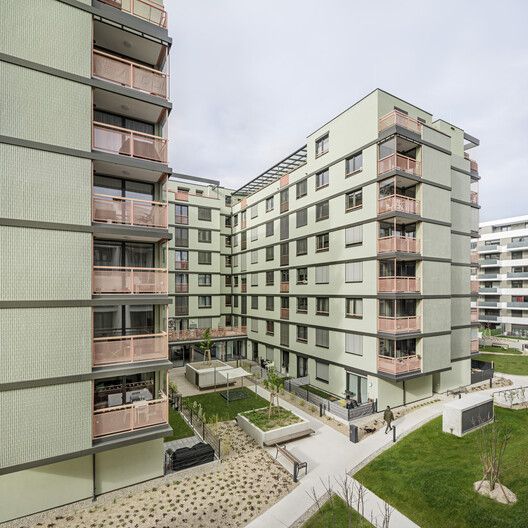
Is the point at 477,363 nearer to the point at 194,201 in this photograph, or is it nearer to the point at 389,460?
the point at 389,460

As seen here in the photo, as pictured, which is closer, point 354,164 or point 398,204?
point 398,204

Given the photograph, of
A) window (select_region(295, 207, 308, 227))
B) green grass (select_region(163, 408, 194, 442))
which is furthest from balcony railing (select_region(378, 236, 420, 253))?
green grass (select_region(163, 408, 194, 442))

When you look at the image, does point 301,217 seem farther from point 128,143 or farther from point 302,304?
point 128,143

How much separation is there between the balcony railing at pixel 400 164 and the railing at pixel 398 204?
1.80 metres

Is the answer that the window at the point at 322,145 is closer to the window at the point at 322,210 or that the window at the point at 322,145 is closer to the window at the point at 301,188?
the window at the point at 301,188

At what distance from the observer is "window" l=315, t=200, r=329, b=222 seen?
2565cm

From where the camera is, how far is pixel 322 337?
2564 centimetres

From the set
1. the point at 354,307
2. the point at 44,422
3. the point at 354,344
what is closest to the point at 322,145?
the point at 354,307

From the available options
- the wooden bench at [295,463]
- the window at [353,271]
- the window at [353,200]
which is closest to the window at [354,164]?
the window at [353,200]

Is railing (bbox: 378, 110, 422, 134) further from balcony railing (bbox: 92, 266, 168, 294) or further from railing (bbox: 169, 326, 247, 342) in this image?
railing (bbox: 169, 326, 247, 342)

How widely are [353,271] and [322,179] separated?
326 inches

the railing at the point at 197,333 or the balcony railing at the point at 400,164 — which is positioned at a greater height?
the balcony railing at the point at 400,164

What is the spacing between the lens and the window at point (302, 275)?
2818 centimetres

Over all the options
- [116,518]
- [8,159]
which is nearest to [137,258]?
[8,159]
